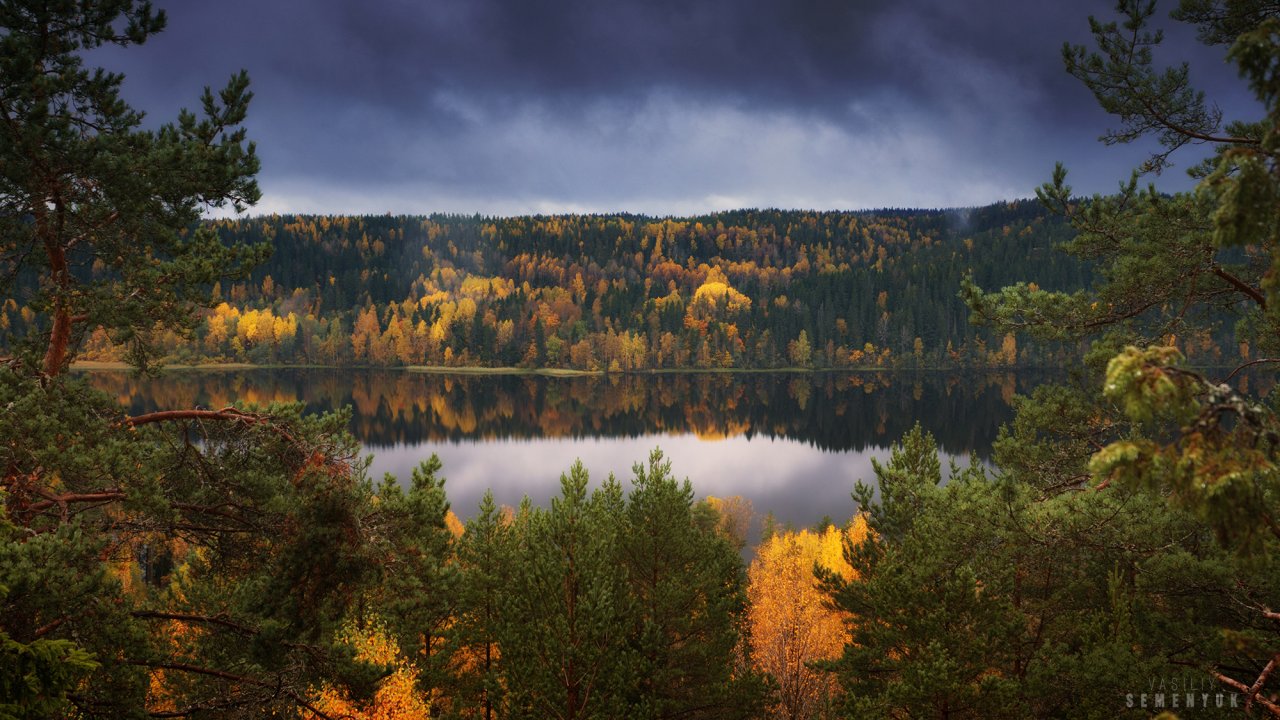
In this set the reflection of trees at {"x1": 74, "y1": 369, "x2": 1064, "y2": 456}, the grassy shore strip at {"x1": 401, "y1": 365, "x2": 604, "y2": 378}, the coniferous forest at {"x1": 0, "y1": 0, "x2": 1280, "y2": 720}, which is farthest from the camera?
the grassy shore strip at {"x1": 401, "y1": 365, "x2": 604, "y2": 378}

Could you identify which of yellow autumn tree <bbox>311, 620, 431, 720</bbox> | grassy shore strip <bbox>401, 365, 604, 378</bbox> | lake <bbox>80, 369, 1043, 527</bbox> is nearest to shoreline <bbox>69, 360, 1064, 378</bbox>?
grassy shore strip <bbox>401, 365, 604, 378</bbox>

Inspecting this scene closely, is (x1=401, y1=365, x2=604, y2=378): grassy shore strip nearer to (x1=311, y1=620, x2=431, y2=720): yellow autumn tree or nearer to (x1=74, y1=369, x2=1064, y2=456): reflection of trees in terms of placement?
(x1=74, y1=369, x2=1064, y2=456): reflection of trees

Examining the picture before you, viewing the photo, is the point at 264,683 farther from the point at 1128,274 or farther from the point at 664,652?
the point at 1128,274

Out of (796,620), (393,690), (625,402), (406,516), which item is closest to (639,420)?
(625,402)

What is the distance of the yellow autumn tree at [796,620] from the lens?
2506 cm

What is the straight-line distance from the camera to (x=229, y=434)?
11.1 meters

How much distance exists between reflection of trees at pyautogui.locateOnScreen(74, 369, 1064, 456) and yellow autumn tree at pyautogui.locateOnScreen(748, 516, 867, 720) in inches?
1445

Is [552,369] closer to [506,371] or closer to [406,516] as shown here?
[506,371]

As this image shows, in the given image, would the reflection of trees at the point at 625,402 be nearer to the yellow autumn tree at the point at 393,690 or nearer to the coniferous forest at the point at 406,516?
the yellow autumn tree at the point at 393,690

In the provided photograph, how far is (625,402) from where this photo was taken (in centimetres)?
12031

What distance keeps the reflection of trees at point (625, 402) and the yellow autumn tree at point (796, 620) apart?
3669cm

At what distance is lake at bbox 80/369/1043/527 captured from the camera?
7106 cm

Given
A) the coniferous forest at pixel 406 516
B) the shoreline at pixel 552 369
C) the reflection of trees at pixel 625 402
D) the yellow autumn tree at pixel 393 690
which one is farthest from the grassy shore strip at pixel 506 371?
the coniferous forest at pixel 406 516

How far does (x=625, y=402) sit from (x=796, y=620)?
8830 cm
